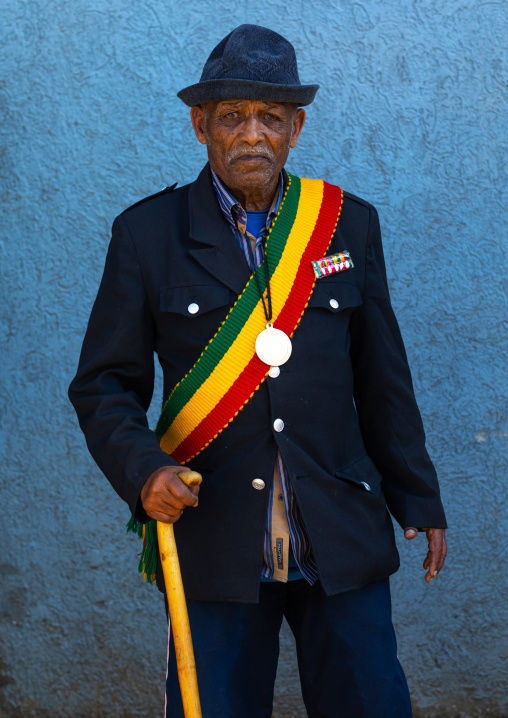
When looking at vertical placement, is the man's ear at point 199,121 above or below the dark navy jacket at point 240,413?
above

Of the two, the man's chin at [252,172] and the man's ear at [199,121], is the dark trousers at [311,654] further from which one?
the man's ear at [199,121]

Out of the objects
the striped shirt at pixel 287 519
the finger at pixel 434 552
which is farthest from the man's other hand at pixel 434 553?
the striped shirt at pixel 287 519

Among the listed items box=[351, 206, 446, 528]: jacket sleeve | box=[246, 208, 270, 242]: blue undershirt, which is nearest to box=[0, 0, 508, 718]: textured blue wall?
box=[351, 206, 446, 528]: jacket sleeve

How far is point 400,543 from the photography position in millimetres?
3291

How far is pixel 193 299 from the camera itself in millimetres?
2166

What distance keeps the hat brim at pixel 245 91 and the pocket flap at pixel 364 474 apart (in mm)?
880

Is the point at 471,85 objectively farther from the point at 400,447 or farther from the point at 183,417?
the point at 183,417

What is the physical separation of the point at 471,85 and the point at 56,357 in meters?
1.70

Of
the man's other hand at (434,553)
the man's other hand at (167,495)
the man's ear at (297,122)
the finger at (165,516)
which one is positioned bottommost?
the man's other hand at (434,553)

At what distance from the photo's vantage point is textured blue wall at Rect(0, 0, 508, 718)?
3178mm

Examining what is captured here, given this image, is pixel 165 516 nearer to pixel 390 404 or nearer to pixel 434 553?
pixel 390 404

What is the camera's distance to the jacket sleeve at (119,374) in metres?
2.07

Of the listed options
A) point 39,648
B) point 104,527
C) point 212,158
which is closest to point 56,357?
point 104,527

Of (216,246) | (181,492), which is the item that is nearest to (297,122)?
(216,246)
